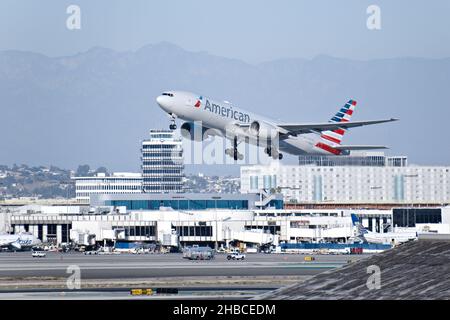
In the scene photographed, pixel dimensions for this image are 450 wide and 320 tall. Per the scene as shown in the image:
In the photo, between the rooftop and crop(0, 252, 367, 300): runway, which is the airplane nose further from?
the rooftop

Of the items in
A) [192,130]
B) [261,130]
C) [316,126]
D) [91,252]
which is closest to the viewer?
[261,130]

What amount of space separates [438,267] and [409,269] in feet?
5.45

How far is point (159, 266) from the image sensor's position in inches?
5162

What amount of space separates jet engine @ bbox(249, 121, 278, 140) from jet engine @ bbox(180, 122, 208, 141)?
4618 millimetres

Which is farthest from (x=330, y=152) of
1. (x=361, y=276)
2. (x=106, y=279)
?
(x=361, y=276)

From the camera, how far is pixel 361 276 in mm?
67688

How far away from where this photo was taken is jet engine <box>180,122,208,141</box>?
121m

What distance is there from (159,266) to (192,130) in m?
16.9

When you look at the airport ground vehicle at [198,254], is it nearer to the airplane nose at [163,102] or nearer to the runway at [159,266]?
the runway at [159,266]

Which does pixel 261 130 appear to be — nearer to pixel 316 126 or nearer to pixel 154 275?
pixel 316 126

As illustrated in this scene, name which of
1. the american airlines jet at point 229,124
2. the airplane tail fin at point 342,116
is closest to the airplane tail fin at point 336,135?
the airplane tail fin at point 342,116

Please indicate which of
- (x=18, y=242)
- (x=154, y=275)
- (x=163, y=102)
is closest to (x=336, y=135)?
(x=163, y=102)
